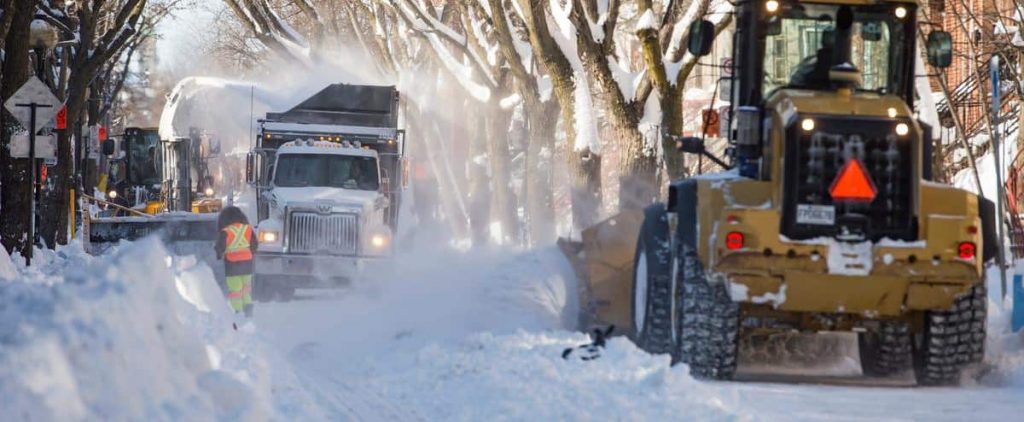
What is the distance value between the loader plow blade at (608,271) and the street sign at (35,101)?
464 inches

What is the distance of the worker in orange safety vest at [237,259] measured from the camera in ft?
59.6

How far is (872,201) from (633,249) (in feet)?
13.3

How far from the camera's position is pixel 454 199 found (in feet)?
147

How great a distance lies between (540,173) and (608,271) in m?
20.6

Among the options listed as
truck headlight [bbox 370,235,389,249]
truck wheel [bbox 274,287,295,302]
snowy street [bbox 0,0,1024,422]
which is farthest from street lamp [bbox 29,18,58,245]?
truck headlight [bbox 370,235,389,249]

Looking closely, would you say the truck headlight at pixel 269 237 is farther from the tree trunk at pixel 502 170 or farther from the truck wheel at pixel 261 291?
the tree trunk at pixel 502 170

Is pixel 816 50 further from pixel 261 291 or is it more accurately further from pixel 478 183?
pixel 478 183

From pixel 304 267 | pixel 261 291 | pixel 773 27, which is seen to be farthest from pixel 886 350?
pixel 261 291

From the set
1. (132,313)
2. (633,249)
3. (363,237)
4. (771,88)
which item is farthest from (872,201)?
(363,237)

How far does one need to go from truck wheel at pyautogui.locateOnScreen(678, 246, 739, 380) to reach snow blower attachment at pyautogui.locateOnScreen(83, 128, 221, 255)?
15056 mm

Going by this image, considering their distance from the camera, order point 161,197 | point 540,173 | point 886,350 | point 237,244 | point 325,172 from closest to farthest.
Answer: point 886,350 → point 237,244 → point 325,172 → point 540,173 → point 161,197

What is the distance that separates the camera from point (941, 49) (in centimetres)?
1198

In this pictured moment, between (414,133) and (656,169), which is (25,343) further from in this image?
(414,133)

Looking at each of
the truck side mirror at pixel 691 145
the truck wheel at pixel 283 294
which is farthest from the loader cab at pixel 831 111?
the truck wheel at pixel 283 294
